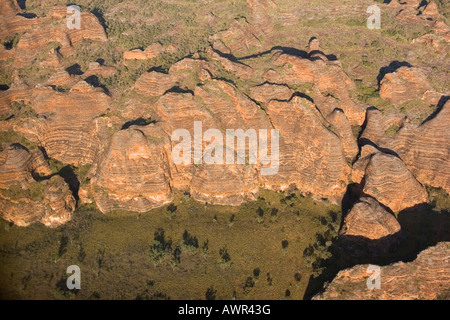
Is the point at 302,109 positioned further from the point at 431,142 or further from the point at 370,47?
the point at 370,47

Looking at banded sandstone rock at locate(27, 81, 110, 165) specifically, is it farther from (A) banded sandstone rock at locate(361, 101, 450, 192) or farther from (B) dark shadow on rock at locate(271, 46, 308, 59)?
(A) banded sandstone rock at locate(361, 101, 450, 192)

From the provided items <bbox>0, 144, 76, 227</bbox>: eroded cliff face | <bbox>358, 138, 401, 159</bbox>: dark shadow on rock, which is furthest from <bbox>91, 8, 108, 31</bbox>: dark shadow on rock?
<bbox>358, 138, 401, 159</bbox>: dark shadow on rock

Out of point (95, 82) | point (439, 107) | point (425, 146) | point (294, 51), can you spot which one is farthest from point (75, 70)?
point (439, 107)

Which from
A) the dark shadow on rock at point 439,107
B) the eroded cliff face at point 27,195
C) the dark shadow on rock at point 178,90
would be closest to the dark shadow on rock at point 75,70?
the eroded cliff face at point 27,195

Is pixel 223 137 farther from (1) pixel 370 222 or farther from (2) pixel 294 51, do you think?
(2) pixel 294 51

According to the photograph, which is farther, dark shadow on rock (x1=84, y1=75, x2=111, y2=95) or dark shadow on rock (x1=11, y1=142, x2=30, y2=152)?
dark shadow on rock (x1=84, y1=75, x2=111, y2=95)

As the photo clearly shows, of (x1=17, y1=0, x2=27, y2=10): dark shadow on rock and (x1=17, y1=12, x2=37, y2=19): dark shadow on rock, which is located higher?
(x1=17, y1=0, x2=27, y2=10): dark shadow on rock
